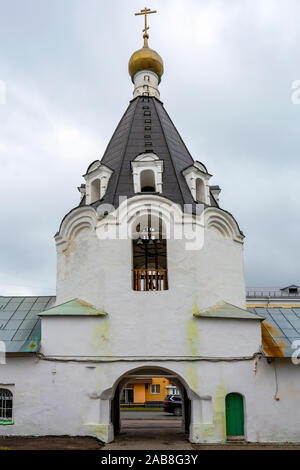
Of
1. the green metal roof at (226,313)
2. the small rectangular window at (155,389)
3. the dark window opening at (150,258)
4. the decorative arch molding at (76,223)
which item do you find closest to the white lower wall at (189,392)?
the green metal roof at (226,313)

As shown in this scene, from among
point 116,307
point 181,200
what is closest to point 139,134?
point 181,200

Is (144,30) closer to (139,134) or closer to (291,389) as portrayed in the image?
(139,134)

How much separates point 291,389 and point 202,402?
2.44 metres

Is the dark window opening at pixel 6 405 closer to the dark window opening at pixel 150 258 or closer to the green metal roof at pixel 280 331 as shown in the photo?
the dark window opening at pixel 150 258

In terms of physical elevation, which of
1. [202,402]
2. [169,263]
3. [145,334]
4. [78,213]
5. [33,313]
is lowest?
[202,402]

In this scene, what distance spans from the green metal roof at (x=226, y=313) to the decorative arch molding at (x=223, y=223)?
2259 millimetres

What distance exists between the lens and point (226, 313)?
12.2 meters

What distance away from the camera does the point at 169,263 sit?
1264 cm

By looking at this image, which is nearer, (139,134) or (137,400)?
(139,134)

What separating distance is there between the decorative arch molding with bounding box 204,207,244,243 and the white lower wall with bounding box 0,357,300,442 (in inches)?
149

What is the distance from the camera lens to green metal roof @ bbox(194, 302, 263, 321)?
1207 centimetres

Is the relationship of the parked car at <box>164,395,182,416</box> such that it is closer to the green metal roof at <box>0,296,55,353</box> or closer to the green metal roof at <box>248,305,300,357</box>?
the green metal roof at <box>248,305,300,357</box>

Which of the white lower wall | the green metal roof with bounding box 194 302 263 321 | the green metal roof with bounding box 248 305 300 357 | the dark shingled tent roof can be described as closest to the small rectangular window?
the green metal roof with bounding box 248 305 300 357

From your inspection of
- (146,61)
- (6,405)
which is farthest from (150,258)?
(146,61)
